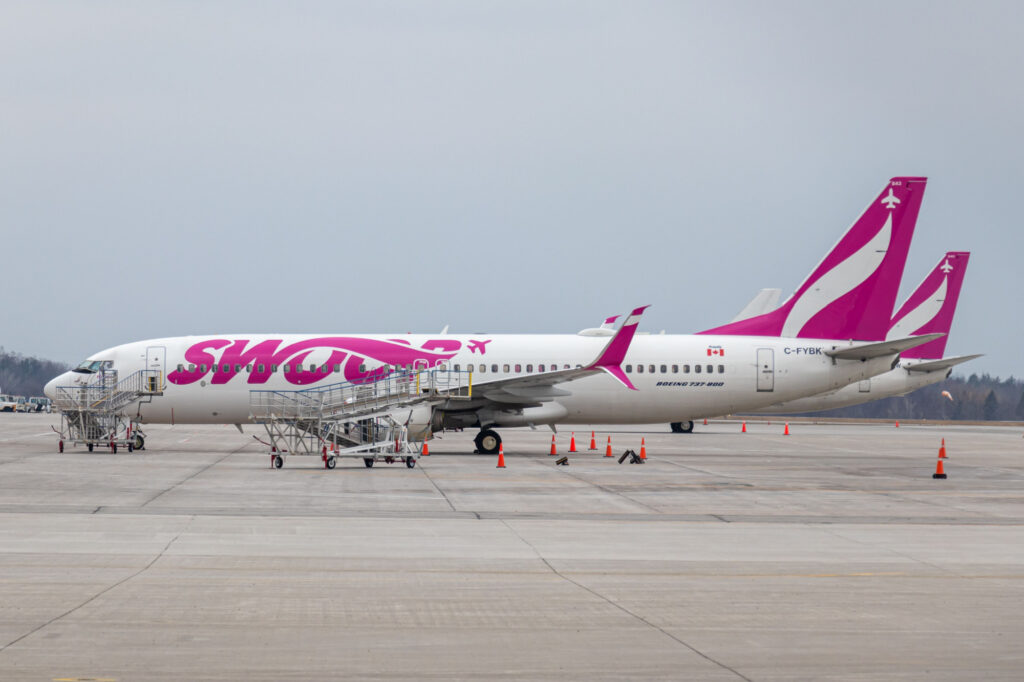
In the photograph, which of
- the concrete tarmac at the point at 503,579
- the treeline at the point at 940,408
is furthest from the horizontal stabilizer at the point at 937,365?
the treeline at the point at 940,408

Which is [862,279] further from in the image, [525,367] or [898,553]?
[898,553]

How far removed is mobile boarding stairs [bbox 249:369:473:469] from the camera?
3266 centimetres

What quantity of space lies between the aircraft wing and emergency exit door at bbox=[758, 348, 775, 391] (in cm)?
498

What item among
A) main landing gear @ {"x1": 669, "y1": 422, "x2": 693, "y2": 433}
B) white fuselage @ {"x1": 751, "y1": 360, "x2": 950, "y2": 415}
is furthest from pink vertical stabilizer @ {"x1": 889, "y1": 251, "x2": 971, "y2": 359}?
main landing gear @ {"x1": 669, "y1": 422, "x2": 693, "y2": 433}

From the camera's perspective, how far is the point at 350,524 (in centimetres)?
1844

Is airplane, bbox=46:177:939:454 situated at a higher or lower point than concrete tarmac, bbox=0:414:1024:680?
higher

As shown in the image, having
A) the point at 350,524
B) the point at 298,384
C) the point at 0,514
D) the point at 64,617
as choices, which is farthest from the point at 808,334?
the point at 64,617

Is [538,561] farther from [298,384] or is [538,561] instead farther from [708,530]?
[298,384]

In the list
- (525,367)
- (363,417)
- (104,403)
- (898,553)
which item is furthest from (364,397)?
(898,553)

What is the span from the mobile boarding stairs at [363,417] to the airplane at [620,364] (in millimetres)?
2319

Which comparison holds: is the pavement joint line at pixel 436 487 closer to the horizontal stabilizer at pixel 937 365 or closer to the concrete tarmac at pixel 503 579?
the concrete tarmac at pixel 503 579

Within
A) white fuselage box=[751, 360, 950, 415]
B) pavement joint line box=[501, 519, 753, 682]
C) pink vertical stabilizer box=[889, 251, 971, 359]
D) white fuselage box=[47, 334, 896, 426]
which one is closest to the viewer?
pavement joint line box=[501, 519, 753, 682]

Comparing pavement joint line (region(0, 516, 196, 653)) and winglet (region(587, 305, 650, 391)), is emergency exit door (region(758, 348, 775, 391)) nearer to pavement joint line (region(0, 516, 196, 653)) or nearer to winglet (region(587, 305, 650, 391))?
winglet (region(587, 305, 650, 391))

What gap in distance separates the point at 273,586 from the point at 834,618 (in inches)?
226
